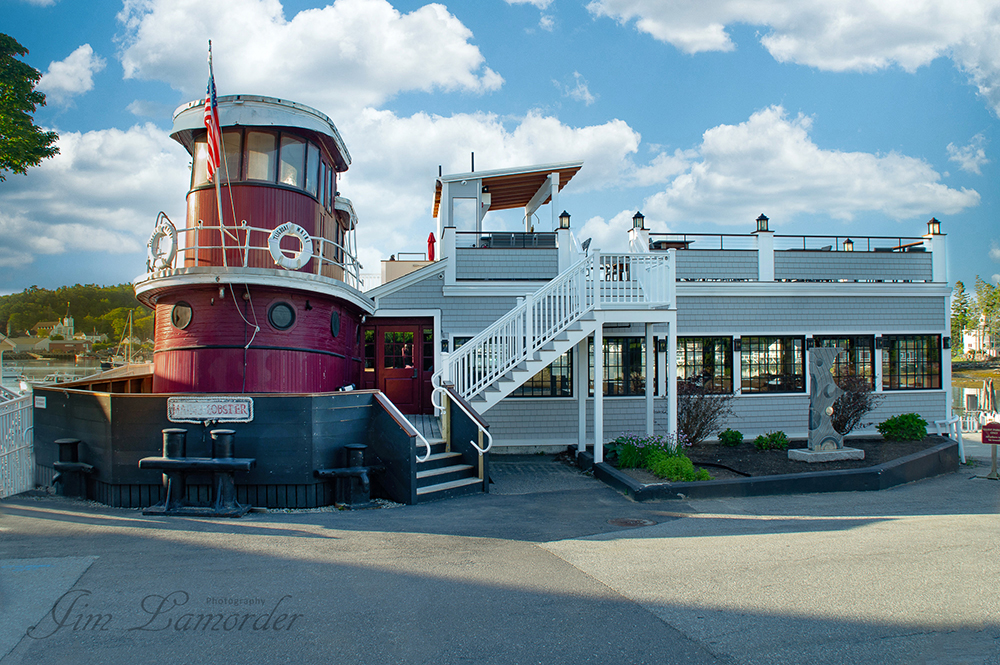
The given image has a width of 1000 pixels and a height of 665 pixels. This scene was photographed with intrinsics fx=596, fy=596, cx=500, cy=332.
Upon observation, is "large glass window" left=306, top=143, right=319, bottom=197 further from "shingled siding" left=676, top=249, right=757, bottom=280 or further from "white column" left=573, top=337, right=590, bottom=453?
"shingled siding" left=676, top=249, right=757, bottom=280

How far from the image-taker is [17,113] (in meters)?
18.7

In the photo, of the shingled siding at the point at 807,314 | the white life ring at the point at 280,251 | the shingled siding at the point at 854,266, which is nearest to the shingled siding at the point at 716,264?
the shingled siding at the point at 807,314

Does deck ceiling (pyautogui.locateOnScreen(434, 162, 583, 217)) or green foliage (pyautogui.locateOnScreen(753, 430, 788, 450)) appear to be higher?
deck ceiling (pyautogui.locateOnScreen(434, 162, 583, 217))

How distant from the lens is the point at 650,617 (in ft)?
14.1

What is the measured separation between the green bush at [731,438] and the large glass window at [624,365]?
6.38ft

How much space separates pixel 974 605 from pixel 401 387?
1011 centimetres

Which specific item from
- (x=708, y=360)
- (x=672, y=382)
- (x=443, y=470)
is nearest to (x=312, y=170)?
(x=443, y=470)

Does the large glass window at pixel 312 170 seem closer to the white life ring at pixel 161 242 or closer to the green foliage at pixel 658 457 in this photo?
the white life ring at pixel 161 242

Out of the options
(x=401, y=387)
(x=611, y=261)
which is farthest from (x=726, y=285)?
(x=401, y=387)

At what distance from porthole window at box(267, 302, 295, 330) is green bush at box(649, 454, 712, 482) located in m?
6.07

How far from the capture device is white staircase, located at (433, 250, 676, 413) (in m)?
10.2

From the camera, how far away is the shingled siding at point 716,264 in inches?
544

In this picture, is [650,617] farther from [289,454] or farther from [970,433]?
[970,433]

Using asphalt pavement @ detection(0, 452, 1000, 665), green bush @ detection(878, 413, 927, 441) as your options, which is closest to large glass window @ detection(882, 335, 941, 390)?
green bush @ detection(878, 413, 927, 441)
